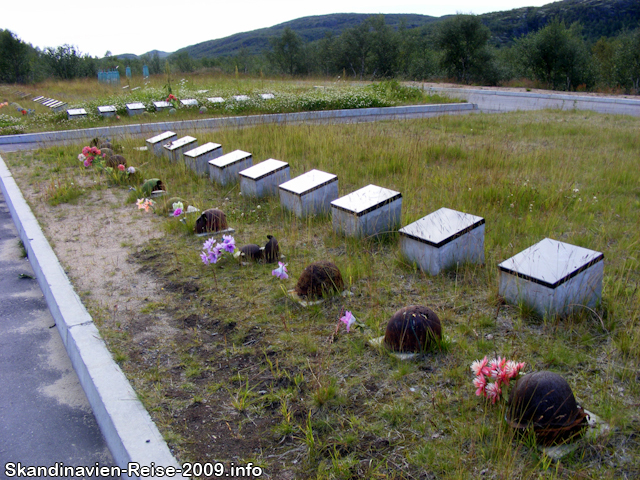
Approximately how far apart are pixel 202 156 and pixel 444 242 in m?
4.48

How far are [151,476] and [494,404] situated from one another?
5.19 ft

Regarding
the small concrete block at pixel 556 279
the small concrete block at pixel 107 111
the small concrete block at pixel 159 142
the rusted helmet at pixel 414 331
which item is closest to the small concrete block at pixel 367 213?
the small concrete block at pixel 556 279

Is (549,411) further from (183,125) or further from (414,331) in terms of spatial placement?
(183,125)

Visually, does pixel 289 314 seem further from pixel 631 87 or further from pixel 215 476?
pixel 631 87

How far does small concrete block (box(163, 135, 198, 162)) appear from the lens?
746 centimetres

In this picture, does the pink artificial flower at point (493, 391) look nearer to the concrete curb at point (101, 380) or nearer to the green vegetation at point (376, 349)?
the green vegetation at point (376, 349)

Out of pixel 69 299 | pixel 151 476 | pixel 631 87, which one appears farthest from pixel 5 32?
pixel 631 87

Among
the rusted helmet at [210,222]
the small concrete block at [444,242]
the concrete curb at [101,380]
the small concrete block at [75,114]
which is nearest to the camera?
the concrete curb at [101,380]

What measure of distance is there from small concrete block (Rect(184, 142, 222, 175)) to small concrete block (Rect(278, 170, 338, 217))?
86.7 inches

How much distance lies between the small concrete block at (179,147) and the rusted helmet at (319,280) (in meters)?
4.65

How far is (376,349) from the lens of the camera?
2.82 meters

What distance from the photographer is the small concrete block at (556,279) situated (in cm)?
288

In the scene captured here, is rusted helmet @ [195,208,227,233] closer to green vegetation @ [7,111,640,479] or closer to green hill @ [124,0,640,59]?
green vegetation @ [7,111,640,479]

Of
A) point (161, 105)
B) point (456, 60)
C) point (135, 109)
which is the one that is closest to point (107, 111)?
point (135, 109)
